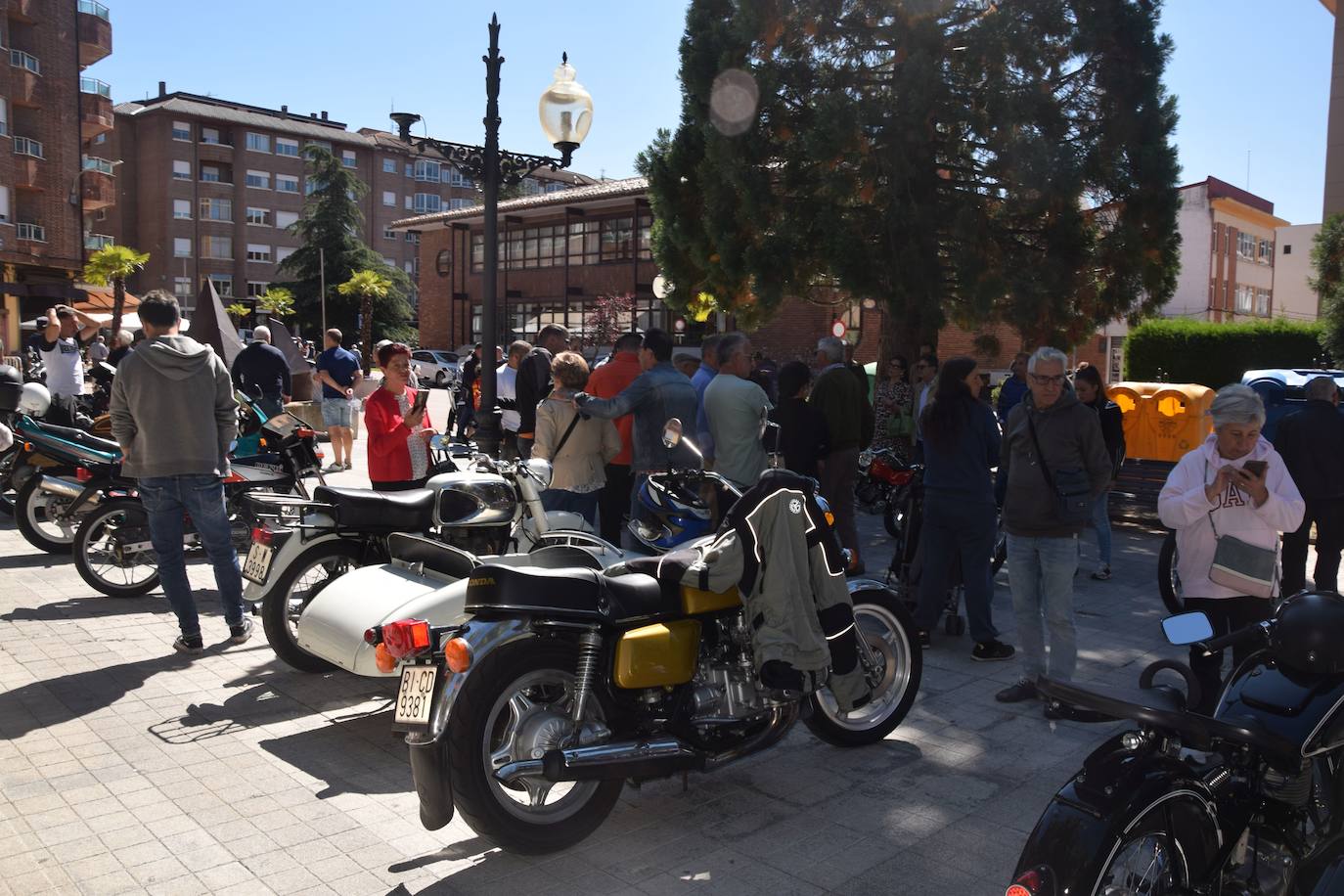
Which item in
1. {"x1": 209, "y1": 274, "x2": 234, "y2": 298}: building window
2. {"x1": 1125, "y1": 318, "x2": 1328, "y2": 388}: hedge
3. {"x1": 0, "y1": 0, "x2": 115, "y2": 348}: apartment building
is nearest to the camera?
{"x1": 1125, "y1": 318, "x2": 1328, "y2": 388}: hedge

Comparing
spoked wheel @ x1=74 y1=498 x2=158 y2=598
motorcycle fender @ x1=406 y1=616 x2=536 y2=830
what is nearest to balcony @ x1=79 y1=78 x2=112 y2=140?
spoked wheel @ x1=74 y1=498 x2=158 y2=598

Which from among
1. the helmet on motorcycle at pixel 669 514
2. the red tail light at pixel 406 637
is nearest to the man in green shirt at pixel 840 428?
the helmet on motorcycle at pixel 669 514

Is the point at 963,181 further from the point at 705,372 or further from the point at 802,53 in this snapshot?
the point at 705,372

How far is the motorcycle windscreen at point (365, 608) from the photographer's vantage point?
15.8ft

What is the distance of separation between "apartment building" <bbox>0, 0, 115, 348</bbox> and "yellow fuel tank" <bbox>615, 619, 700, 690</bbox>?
40.2 meters

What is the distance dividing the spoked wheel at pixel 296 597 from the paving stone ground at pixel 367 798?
0.46ft

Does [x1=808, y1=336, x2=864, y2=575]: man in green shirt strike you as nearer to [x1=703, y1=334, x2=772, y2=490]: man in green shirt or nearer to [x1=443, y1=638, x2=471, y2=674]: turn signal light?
[x1=703, y1=334, x2=772, y2=490]: man in green shirt

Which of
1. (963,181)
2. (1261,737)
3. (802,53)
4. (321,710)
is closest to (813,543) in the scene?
(1261,737)

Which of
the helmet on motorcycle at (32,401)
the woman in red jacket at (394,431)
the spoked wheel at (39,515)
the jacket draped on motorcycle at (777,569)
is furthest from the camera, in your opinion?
the helmet on motorcycle at (32,401)

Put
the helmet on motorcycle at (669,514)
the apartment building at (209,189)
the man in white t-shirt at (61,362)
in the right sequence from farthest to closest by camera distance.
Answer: the apartment building at (209,189)
the man in white t-shirt at (61,362)
the helmet on motorcycle at (669,514)

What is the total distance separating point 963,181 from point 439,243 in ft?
127

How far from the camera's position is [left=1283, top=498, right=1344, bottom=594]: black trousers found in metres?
7.42

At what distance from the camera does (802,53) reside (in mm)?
14961

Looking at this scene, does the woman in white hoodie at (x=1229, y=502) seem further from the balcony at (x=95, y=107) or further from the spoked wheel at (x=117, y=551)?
the balcony at (x=95, y=107)
